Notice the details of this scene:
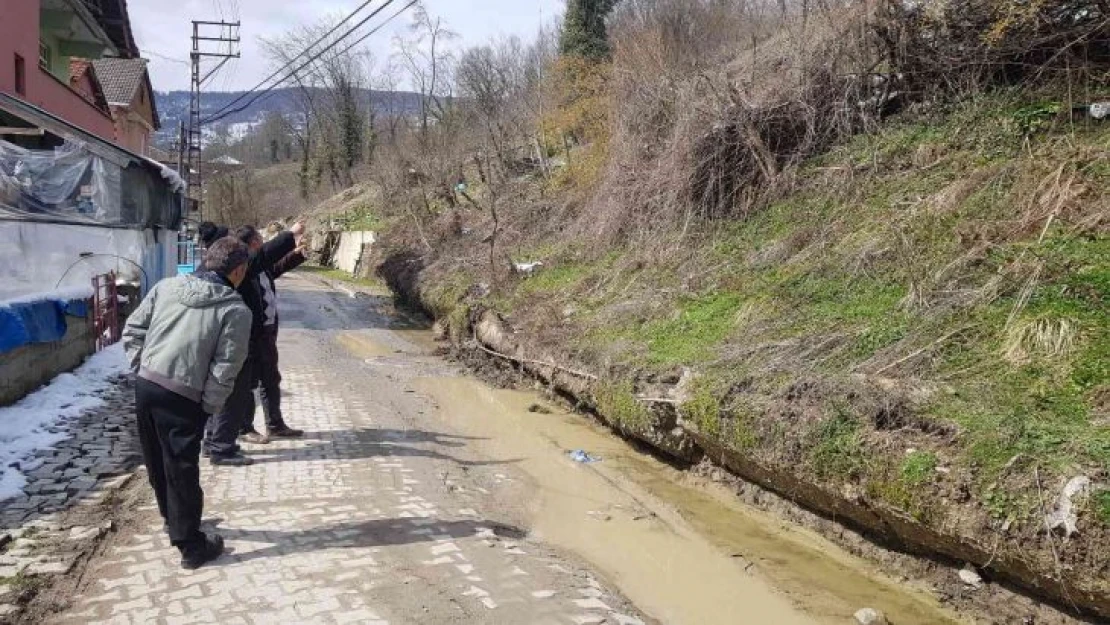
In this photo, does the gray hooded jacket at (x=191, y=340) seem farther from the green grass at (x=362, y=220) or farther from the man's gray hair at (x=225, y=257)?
the green grass at (x=362, y=220)

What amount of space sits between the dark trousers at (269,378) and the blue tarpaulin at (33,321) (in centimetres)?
234

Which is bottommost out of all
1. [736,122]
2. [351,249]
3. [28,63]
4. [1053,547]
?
[1053,547]

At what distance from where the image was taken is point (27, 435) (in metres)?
7.05

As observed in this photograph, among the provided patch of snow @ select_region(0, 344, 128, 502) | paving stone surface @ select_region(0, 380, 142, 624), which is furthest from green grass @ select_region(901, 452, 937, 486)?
patch of snow @ select_region(0, 344, 128, 502)

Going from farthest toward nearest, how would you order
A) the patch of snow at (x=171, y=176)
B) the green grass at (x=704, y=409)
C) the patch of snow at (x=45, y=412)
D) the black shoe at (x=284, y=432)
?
the patch of snow at (x=171, y=176) < the black shoe at (x=284, y=432) < the green grass at (x=704, y=409) < the patch of snow at (x=45, y=412)

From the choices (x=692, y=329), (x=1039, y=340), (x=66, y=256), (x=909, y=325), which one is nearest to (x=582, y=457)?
(x=692, y=329)

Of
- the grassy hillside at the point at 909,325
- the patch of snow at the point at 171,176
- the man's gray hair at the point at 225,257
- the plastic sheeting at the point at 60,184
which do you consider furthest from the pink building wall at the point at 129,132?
the man's gray hair at the point at 225,257

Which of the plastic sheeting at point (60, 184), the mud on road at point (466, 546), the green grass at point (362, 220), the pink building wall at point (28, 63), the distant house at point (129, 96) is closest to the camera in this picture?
the mud on road at point (466, 546)

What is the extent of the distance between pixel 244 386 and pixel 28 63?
1049cm

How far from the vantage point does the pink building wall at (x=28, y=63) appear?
1278 centimetres

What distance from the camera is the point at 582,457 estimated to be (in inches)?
323

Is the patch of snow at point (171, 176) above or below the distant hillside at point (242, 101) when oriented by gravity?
below

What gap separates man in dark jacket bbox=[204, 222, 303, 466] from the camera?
6.71 m

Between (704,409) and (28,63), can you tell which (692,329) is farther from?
(28,63)
